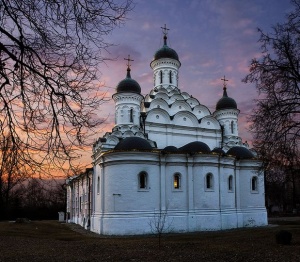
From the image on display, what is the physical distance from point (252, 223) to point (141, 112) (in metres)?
12.6

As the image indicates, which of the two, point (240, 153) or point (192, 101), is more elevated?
point (192, 101)

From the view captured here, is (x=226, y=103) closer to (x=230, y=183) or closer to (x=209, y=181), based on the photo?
(x=230, y=183)

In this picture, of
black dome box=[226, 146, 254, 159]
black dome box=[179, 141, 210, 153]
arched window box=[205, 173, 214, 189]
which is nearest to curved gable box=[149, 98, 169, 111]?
black dome box=[226, 146, 254, 159]

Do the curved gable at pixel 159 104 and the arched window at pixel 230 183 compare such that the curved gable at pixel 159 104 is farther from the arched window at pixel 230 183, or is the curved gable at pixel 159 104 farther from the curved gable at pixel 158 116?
the arched window at pixel 230 183

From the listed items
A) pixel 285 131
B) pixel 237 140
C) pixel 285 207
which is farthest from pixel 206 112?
pixel 285 207

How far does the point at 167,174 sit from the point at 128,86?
379 inches

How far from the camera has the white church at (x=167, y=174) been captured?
75.7 ft

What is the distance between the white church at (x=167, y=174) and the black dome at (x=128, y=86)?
0.08m

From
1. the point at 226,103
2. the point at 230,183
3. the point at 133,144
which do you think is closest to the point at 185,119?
the point at 226,103

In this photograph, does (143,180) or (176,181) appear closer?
(143,180)

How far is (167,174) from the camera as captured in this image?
80.4 ft

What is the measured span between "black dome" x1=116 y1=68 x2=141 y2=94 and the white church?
84mm

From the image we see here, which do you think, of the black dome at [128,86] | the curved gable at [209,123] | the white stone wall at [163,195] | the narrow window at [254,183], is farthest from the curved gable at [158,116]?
the narrow window at [254,183]

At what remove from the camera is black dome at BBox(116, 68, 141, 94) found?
100 feet
